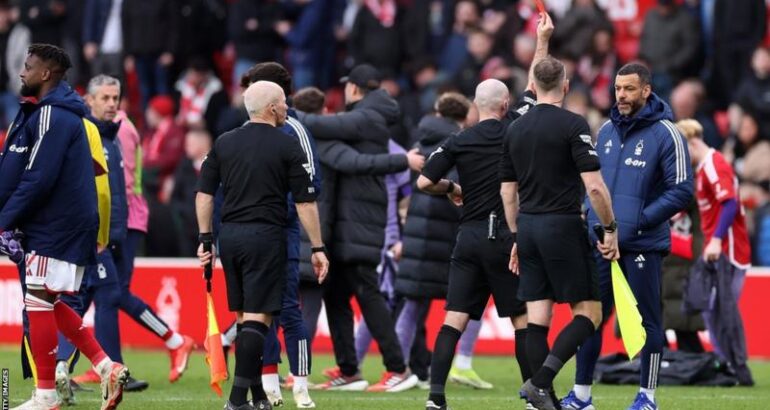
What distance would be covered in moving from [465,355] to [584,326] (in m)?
3.37

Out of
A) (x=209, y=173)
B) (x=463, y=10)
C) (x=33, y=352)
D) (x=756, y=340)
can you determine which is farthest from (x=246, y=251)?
(x=463, y=10)

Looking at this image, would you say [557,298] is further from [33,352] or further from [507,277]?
[33,352]

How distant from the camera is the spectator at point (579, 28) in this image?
21109 mm

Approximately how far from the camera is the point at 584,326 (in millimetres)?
10484

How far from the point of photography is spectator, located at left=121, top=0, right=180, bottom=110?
75.6ft

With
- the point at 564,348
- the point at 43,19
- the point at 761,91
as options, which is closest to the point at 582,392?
the point at 564,348

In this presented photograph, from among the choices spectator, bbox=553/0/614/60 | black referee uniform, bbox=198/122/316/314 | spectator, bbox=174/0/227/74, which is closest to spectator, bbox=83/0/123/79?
spectator, bbox=174/0/227/74

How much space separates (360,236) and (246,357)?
2.88 metres

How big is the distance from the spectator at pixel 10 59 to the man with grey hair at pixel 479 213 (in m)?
14.2

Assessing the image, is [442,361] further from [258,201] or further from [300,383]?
[258,201]

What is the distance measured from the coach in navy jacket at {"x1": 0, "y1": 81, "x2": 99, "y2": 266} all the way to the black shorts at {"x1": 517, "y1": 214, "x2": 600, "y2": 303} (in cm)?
274

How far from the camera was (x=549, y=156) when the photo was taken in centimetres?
1034

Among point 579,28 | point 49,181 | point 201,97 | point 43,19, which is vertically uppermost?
point 43,19

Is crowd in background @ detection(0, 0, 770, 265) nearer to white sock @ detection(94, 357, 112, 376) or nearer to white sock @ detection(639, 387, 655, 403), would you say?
white sock @ detection(639, 387, 655, 403)
